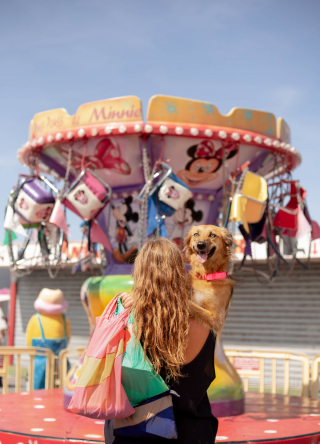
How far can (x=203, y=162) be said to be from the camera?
5.26 m

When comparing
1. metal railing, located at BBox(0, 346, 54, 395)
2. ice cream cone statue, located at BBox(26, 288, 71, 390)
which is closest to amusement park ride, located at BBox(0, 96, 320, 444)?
metal railing, located at BBox(0, 346, 54, 395)

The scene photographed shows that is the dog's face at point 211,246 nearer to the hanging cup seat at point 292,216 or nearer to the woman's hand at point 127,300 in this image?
the woman's hand at point 127,300

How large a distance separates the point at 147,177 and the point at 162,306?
10.6ft

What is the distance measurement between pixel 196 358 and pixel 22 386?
31.9 ft

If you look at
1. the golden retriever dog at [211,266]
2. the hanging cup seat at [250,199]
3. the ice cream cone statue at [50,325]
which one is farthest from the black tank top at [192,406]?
the ice cream cone statue at [50,325]

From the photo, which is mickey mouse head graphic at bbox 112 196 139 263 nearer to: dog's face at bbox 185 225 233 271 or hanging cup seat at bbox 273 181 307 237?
hanging cup seat at bbox 273 181 307 237

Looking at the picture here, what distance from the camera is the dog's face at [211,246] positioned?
3.06m

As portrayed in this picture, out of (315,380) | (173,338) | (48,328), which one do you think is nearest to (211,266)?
(173,338)

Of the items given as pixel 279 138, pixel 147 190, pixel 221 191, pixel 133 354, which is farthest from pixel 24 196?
pixel 133 354

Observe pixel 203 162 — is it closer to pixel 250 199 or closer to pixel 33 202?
pixel 250 199

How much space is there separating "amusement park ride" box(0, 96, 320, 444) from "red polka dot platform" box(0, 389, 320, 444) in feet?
0.46

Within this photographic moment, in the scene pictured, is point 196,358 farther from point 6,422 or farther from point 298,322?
point 298,322

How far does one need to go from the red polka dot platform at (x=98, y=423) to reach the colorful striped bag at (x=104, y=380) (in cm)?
181

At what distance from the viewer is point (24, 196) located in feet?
17.5
